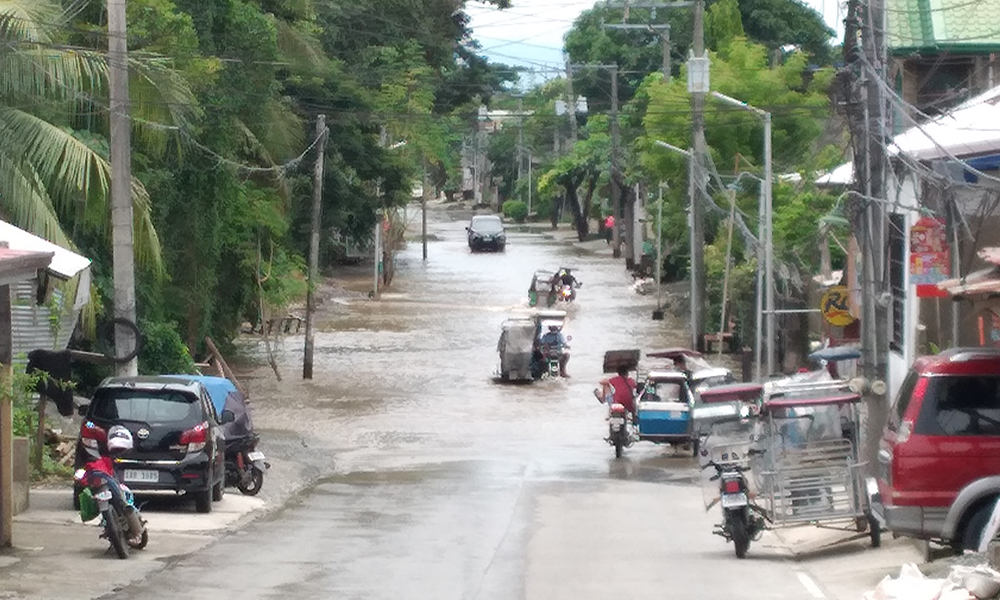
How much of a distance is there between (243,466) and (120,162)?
14.7 feet

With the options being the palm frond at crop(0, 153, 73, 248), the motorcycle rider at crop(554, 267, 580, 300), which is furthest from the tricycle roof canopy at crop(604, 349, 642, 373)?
the motorcycle rider at crop(554, 267, 580, 300)

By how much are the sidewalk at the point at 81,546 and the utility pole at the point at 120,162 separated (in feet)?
11.5

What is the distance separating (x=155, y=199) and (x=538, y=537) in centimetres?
1668

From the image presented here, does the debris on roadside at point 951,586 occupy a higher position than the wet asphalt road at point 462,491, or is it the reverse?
the debris on roadside at point 951,586

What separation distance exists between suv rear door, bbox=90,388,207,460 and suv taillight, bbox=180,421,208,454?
5cm

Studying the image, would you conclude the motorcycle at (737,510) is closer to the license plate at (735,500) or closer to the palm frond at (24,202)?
the license plate at (735,500)

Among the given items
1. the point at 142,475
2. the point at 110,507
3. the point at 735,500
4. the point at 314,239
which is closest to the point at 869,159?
the point at 735,500

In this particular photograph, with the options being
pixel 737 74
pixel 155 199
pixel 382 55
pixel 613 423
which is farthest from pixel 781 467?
pixel 382 55

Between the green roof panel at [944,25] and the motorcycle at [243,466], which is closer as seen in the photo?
the motorcycle at [243,466]

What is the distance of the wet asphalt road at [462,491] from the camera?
48.1 feet

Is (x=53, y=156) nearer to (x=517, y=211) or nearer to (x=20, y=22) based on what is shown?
(x=20, y=22)

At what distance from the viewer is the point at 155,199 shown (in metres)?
32.4

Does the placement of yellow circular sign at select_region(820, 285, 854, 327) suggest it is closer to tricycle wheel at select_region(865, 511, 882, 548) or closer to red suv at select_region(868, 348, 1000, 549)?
tricycle wheel at select_region(865, 511, 882, 548)

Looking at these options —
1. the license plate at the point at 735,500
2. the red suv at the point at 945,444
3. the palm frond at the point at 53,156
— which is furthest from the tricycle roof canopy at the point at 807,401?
the palm frond at the point at 53,156
